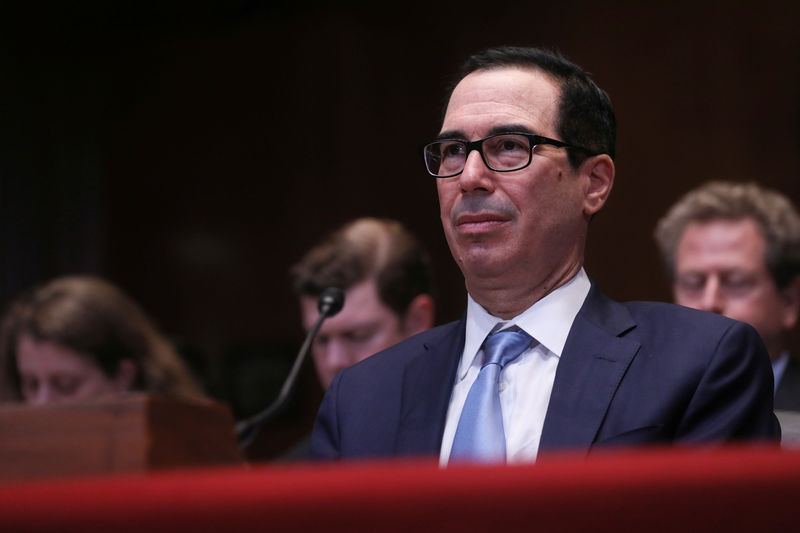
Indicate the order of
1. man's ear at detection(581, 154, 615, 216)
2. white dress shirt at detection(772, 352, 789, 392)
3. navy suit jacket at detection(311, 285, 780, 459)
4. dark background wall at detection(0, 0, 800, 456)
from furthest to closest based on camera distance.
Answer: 1. dark background wall at detection(0, 0, 800, 456)
2. white dress shirt at detection(772, 352, 789, 392)
3. man's ear at detection(581, 154, 615, 216)
4. navy suit jacket at detection(311, 285, 780, 459)

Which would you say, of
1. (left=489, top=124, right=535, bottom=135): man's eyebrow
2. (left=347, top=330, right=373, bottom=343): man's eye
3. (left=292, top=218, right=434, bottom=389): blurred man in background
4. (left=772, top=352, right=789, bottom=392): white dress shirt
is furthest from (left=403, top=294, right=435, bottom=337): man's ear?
(left=489, top=124, right=535, bottom=135): man's eyebrow

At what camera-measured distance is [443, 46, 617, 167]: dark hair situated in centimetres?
147

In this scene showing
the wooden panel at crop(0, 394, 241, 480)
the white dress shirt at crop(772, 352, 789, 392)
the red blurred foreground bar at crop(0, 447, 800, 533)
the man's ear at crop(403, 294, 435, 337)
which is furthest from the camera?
the man's ear at crop(403, 294, 435, 337)

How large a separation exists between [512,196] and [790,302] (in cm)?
158

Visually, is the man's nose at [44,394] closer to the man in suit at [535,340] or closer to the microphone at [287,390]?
the microphone at [287,390]

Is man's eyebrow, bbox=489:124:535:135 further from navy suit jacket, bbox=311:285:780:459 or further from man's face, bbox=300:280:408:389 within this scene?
man's face, bbox=300:280:408:389

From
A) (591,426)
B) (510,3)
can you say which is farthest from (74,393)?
(510,3)

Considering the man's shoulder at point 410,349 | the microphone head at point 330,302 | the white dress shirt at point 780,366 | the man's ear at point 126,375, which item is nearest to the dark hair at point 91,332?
the man's ear at point 126,375

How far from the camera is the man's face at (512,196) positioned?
141cm

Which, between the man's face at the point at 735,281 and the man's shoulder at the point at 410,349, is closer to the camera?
the man's shoulder at the point at 410,349

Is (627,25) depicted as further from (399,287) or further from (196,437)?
(196,437)

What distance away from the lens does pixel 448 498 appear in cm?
50

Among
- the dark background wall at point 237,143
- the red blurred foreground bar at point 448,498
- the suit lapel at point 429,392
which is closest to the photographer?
the red blurred foreground bar at point 448,498

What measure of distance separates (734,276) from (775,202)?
12.1 inches
